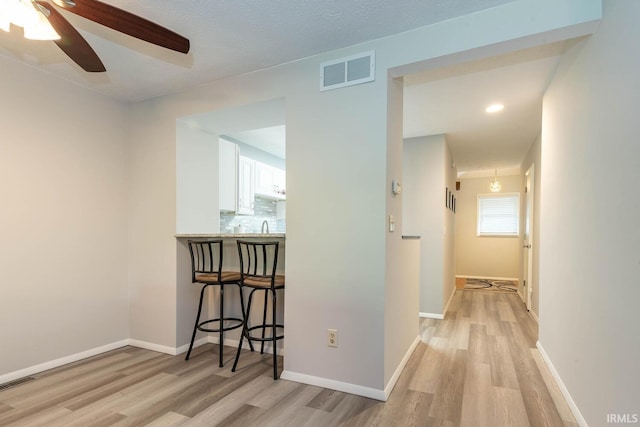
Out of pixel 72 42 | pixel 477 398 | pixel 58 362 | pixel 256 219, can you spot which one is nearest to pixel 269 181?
pixel 256 219

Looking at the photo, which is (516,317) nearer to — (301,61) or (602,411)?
(602,411)

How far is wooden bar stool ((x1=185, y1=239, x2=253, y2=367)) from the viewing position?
9.41 ft

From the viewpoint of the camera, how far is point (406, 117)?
12.5 ft

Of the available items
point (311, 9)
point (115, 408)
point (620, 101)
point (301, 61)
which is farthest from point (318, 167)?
point (115, 408)

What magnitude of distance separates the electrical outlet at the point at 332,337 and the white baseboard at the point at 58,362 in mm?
2202

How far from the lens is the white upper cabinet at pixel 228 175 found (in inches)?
150

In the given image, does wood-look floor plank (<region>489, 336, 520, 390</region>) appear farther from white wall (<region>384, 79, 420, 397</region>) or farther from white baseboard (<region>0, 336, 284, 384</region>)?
white baseboard (<region>0, 336, 284, 384</region>)

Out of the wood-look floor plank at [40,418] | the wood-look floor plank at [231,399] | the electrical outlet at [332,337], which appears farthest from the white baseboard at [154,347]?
the electrical outlet at [332,337]

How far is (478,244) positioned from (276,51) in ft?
24.0

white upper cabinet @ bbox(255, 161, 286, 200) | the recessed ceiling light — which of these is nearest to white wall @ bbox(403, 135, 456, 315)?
the recessed ceiling light

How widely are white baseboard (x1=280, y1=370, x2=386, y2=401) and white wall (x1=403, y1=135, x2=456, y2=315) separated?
2.50 m

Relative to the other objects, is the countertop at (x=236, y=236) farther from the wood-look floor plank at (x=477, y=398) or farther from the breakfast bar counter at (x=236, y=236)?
the wood-look floor plank at (x=477, y=398)

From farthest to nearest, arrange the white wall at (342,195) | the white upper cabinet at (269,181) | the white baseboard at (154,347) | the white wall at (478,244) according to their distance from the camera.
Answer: the white wall at (478,244) → the white upper cabinet at (269,181) → the white baseboard at (154,347) → the white wall at (342,195)

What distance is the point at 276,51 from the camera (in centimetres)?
243
